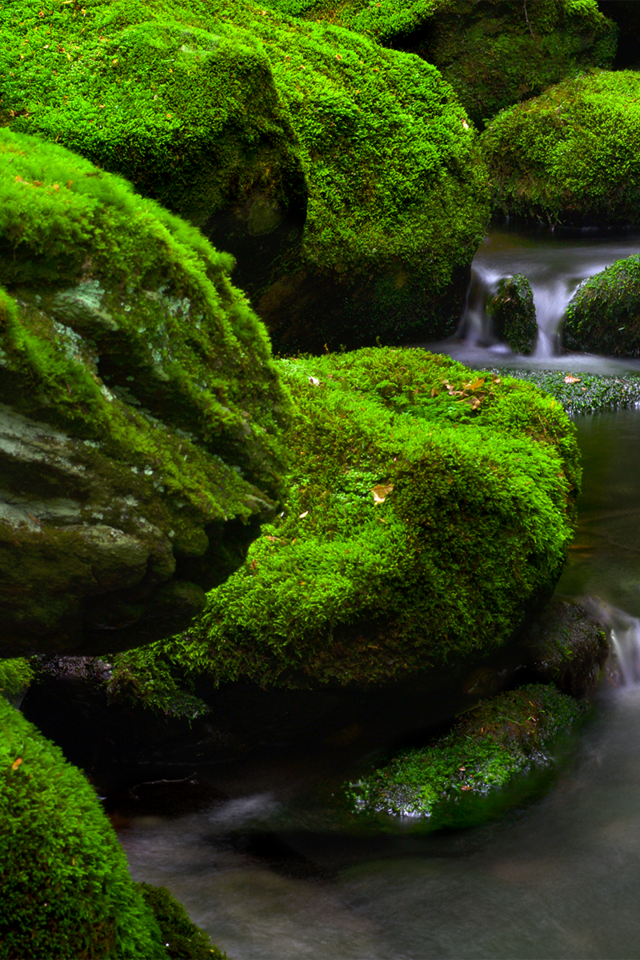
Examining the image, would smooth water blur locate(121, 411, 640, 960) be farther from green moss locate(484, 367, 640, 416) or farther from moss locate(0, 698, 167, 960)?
green moss locate(484, 367, 640, 416)

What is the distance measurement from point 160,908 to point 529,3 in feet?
46.5

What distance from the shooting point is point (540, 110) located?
12.2m

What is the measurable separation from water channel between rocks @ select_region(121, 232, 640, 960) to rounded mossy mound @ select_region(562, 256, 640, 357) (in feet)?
21.7

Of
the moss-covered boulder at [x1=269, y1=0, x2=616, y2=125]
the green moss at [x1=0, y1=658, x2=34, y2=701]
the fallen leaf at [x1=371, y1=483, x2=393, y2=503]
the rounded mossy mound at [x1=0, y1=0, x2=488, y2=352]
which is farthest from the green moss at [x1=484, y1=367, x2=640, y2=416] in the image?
the green moss at [x1=0, y1=658, x2=34, y2=701]

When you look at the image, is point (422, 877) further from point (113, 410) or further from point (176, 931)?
point (113, 410)

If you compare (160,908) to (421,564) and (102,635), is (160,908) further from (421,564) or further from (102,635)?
(421,564)

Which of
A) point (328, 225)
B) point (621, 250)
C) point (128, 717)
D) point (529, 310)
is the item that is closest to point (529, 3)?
point (621, 250)

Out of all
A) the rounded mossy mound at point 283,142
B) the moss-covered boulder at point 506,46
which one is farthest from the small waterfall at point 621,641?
the moss-covered boulder at point 506,46

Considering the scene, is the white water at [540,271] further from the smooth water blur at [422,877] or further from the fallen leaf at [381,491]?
the smooth water blur at [422,877]

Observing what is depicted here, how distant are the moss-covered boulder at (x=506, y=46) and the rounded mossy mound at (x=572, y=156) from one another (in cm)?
71

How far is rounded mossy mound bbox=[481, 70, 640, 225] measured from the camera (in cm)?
1156

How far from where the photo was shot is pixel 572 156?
11.7 metres

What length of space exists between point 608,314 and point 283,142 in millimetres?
5009

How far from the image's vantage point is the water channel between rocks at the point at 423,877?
2963 mm
